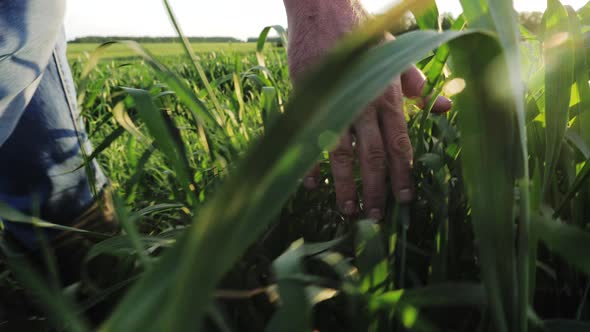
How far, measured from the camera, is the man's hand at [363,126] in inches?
29.2

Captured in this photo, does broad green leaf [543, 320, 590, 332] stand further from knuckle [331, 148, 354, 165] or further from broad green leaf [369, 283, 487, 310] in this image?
knuckle [331, 148, 354, 165]

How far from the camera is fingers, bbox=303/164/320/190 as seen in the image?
878 millimetres

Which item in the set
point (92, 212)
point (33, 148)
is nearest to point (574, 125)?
point (92, 212)

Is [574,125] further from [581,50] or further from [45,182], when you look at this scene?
[45,182]

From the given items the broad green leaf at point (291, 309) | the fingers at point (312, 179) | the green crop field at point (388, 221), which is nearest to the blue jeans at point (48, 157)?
the green crop field at point (388, 221)

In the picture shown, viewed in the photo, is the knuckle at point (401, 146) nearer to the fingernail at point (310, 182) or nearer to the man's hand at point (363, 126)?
the man's hand at point (363, 126)

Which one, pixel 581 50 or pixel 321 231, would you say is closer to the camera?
pixel 581 50

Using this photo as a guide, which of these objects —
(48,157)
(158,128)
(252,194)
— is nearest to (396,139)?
(158,128)

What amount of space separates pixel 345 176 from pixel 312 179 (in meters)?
0.10

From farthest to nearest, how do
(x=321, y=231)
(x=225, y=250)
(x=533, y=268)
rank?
(x=321, y=231) → (x=533, y=268) → (x=225, y=250)

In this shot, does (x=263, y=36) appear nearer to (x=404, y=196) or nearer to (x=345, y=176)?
(x=345, y=176)

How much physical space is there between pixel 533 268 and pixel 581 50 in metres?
0.32

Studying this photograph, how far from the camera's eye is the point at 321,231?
84 cm

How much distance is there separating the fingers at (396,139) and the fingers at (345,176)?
7cm
